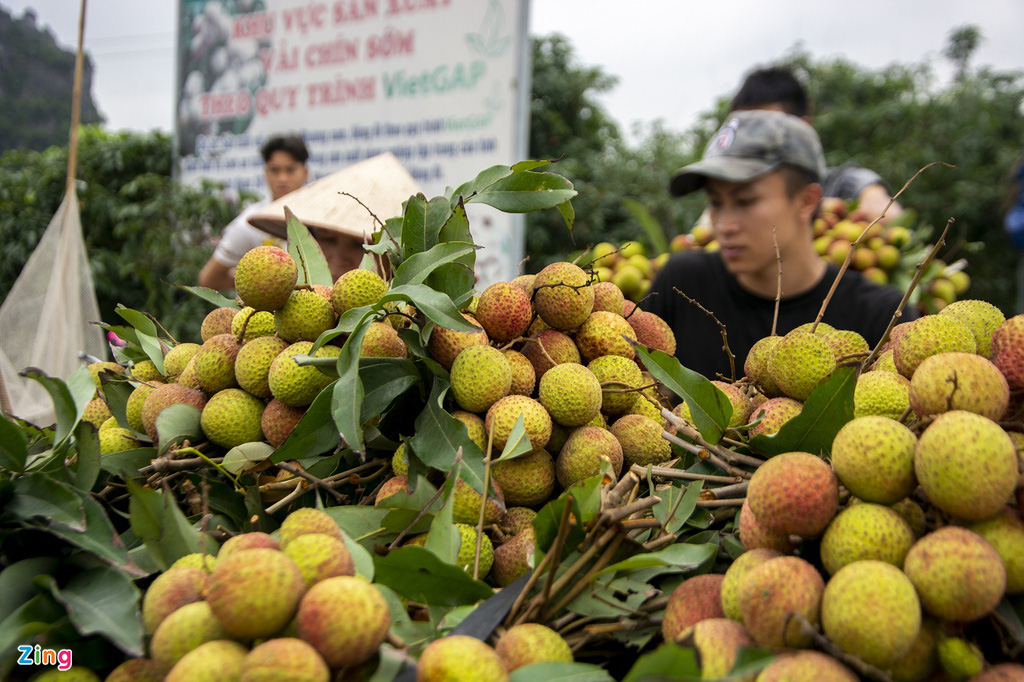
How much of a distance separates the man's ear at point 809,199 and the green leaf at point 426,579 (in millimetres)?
1941

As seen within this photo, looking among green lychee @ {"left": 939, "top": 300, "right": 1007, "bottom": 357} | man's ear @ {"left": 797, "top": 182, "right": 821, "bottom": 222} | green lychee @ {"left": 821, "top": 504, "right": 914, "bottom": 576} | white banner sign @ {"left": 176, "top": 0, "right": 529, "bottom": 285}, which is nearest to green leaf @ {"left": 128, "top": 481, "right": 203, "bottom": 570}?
green lychee @ {"left": 821, "top": 504, "right": 914, "bottom": 576}

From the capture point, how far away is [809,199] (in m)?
2.34

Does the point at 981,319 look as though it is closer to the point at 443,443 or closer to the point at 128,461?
the point at 443,443

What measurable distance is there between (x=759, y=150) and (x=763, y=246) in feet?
0.95

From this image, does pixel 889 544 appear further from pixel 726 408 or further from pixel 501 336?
pixel 501 336

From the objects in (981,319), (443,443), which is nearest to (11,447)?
(443,443)

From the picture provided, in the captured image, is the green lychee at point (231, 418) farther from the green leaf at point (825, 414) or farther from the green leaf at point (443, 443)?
the green leaf at point (825, 414)

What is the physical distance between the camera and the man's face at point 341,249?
7.86 ft

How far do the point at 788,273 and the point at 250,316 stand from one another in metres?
1.77

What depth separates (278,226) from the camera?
254cm

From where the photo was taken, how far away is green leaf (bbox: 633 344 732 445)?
90 centimetres

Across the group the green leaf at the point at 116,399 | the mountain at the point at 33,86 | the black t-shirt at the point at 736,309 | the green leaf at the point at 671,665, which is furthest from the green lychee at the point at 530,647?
the mountain at the point at 33,86

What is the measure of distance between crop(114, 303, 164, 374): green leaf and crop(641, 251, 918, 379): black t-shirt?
54.4 inches

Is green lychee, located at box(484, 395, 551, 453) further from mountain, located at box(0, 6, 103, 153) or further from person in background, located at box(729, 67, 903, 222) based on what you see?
mountain, located at box(0, 6, 103, 153)
